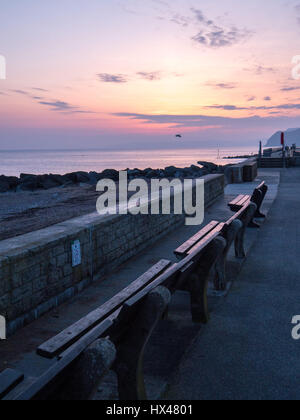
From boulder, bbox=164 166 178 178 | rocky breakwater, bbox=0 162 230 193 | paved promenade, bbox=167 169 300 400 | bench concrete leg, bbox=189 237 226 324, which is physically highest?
boulder, bbox=164 166 178 178

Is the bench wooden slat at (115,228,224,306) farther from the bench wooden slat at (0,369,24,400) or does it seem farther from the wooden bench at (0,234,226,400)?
the bench wooden slat at (0,369,24,400)

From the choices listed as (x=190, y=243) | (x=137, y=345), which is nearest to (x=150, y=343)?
(x=137, y=345)

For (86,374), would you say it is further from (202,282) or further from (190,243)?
(190,243)

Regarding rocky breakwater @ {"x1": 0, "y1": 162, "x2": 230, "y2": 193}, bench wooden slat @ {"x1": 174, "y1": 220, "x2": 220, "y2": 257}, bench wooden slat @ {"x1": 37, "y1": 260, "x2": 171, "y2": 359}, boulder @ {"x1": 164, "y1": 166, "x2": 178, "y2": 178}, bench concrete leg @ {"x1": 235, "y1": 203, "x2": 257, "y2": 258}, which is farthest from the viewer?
boulder @ {"x1": 164, "y1": 166, "x2": 178, "y2": 178}

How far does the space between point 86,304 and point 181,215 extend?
16.7 ft

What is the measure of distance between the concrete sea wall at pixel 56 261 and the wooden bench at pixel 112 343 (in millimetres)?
1334

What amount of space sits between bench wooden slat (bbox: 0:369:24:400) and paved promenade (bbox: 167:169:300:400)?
153 cm

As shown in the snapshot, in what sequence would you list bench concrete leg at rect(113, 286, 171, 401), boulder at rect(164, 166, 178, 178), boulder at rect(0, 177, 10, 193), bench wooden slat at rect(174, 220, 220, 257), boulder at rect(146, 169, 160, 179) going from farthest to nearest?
boulder at rect(164, 166, 178, 178) → boulder at rect(146, 169, 160, 179) → boulder at rect(0, 177, 10, 193) → bench wooden slat at rect(174, 220, 220, 257) → bench concrete leg at rect(113, 286, 171, 401)

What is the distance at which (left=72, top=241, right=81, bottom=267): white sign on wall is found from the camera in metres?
5.30

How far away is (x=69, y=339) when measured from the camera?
250 cm

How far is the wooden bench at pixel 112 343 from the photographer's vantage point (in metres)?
1.95

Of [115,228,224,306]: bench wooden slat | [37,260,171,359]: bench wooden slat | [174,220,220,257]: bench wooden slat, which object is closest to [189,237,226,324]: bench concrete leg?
[115,228,224,306]: bench wooden slat
